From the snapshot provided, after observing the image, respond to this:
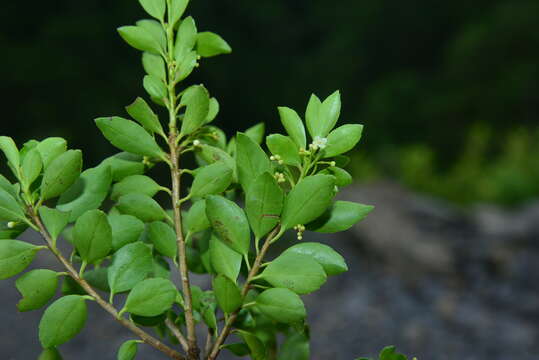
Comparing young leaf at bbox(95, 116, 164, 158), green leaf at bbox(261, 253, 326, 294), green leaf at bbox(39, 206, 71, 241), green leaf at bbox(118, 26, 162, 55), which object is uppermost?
green leaf at bbox(118, 26, 162, 55)

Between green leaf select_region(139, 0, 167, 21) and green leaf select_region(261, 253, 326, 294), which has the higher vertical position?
green leaf select_region(139, 0, 167, 21)

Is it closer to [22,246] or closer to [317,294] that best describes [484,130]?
[317,294]

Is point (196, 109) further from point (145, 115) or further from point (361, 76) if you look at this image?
point (361, 76)

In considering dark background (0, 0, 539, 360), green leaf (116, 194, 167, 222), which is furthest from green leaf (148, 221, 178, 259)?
dark background (0, 0, 539, 360)

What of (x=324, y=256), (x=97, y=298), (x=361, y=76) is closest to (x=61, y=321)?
(x=97, y=298)

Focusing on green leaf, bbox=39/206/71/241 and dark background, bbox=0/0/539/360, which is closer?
green leaf, bbox=39/206/71/241

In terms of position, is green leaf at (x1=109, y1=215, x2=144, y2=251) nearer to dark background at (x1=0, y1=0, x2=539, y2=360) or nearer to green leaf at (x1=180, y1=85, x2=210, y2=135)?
green leaf at (x1=180, y1=85, x2=210, y2=135)

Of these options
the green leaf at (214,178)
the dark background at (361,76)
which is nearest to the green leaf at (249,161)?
the green leaf at (214,178)

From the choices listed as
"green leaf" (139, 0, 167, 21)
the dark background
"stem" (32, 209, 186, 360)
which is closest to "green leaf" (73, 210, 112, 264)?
"stem" (32, 209, 186, 360)
